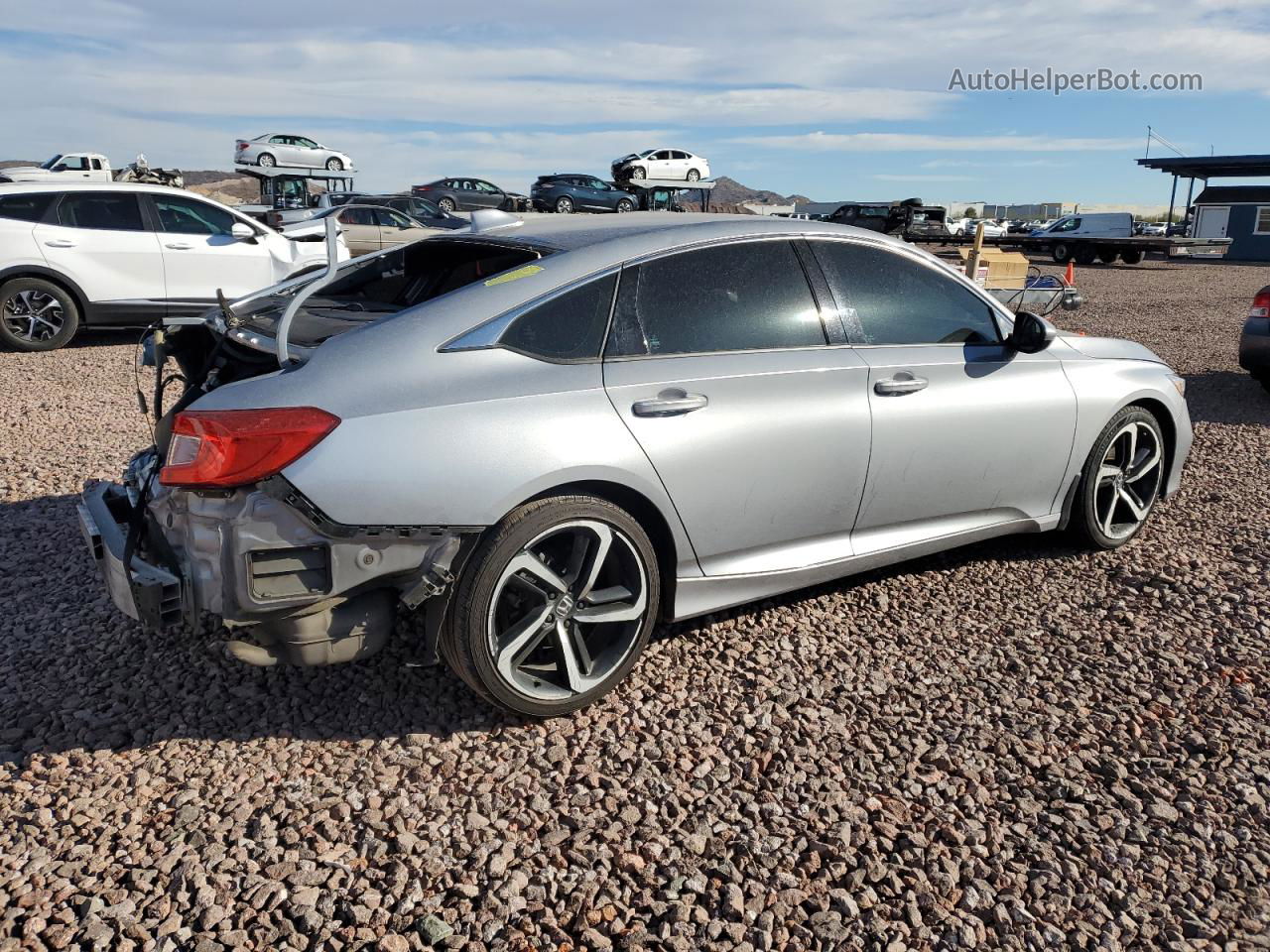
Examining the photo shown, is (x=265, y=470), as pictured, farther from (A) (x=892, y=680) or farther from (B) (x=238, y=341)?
(A) (x=892, y=680)

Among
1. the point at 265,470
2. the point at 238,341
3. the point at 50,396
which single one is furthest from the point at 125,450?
the point at 265,470

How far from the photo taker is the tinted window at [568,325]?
10.5 feet

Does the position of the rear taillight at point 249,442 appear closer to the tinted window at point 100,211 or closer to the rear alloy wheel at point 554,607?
the rear alloy wheel at point 554,607

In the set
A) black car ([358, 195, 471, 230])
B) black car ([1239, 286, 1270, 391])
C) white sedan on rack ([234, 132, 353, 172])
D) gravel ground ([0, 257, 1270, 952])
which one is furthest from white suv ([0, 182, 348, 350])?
white sedan on rack ([234, 132, 353, 172])

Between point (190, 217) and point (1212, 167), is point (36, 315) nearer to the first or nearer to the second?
point (190, 217)

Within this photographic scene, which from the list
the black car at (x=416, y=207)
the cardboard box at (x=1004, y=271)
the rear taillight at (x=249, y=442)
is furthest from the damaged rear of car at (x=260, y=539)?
the black car at (x=416, y=207)

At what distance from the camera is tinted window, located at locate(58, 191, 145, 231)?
390 inches

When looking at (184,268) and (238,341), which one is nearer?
(238,341)

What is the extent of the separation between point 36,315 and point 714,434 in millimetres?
8953

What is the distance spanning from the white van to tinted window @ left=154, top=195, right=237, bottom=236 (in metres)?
30.6

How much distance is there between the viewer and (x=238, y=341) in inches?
129

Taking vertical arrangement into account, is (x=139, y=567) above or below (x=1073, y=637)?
above

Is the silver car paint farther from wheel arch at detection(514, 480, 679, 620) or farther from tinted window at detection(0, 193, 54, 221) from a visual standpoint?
tinted window at detection(0, 193, 54, 221)

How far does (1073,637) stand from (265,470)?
10.1 ft
